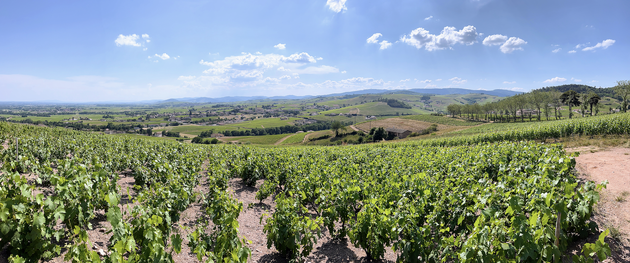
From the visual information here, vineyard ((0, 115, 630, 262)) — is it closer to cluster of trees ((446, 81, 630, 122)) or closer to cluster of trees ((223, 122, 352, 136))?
cluster of trees ((446, 81, 630, 122))

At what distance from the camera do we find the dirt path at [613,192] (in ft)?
20.8

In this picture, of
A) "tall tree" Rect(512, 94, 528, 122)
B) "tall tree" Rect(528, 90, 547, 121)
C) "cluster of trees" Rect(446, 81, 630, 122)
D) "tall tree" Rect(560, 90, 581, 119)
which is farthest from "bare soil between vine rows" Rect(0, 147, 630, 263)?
"tall tree" Rect(512, 94, 528, 122)

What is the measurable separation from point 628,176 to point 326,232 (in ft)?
40.2

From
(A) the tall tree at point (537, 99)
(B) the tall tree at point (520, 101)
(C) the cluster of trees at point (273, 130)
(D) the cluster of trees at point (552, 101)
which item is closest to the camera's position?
(D) the cluster of trees at point (552, 101)

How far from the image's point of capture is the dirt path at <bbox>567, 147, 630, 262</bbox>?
6327mm

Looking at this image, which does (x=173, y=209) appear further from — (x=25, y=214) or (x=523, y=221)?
(x=523, y=221)

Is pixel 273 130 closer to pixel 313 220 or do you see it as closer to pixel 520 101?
pixel 520 101

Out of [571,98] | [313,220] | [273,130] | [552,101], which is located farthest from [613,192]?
[273,130]

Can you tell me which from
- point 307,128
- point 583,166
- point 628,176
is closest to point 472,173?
point 628,176

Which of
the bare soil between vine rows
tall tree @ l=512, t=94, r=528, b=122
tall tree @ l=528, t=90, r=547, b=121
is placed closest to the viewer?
the bare soil between vine rows

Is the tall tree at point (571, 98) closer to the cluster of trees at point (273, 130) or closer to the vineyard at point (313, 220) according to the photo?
the vineyard at point (313, 220)

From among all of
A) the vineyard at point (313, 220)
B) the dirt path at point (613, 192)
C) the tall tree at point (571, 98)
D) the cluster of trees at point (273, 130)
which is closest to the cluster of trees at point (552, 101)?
the tall tree at point (571, 98)

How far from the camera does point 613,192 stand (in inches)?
349

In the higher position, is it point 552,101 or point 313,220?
point 552,101
